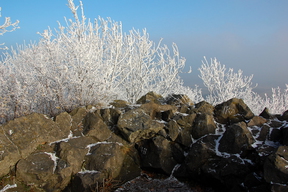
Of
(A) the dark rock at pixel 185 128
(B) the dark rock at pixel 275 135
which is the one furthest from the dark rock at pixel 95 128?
(B) the dark rock at pixel 275 135

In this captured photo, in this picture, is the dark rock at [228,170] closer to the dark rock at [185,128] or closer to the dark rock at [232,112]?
the dark rock at [185,128]

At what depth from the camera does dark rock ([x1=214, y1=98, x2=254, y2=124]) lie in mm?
6066

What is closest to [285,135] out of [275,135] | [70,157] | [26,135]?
[275,135]

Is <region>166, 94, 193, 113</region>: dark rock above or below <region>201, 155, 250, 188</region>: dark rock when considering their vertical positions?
above

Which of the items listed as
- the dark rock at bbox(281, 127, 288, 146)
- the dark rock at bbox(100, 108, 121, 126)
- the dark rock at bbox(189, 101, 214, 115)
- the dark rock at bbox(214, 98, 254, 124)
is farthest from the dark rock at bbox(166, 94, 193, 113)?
the dark rock at bbox(281, 127, 288, 146)

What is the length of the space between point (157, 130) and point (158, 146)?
0.47m

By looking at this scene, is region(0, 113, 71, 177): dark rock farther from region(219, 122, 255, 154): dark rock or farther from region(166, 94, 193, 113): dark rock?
region(219, 122, 255, 154): dark rock

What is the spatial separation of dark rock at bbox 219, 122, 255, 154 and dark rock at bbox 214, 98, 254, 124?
872 mm

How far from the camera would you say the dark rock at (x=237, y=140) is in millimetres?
5000

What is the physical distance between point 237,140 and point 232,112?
139 centimetres

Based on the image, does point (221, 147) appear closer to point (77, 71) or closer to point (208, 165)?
point (208, 165)

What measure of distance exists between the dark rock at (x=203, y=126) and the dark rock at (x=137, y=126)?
0.97 meters

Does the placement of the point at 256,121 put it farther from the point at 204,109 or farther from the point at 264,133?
the point at 204,109

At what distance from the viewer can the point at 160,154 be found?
5477 millimetres
